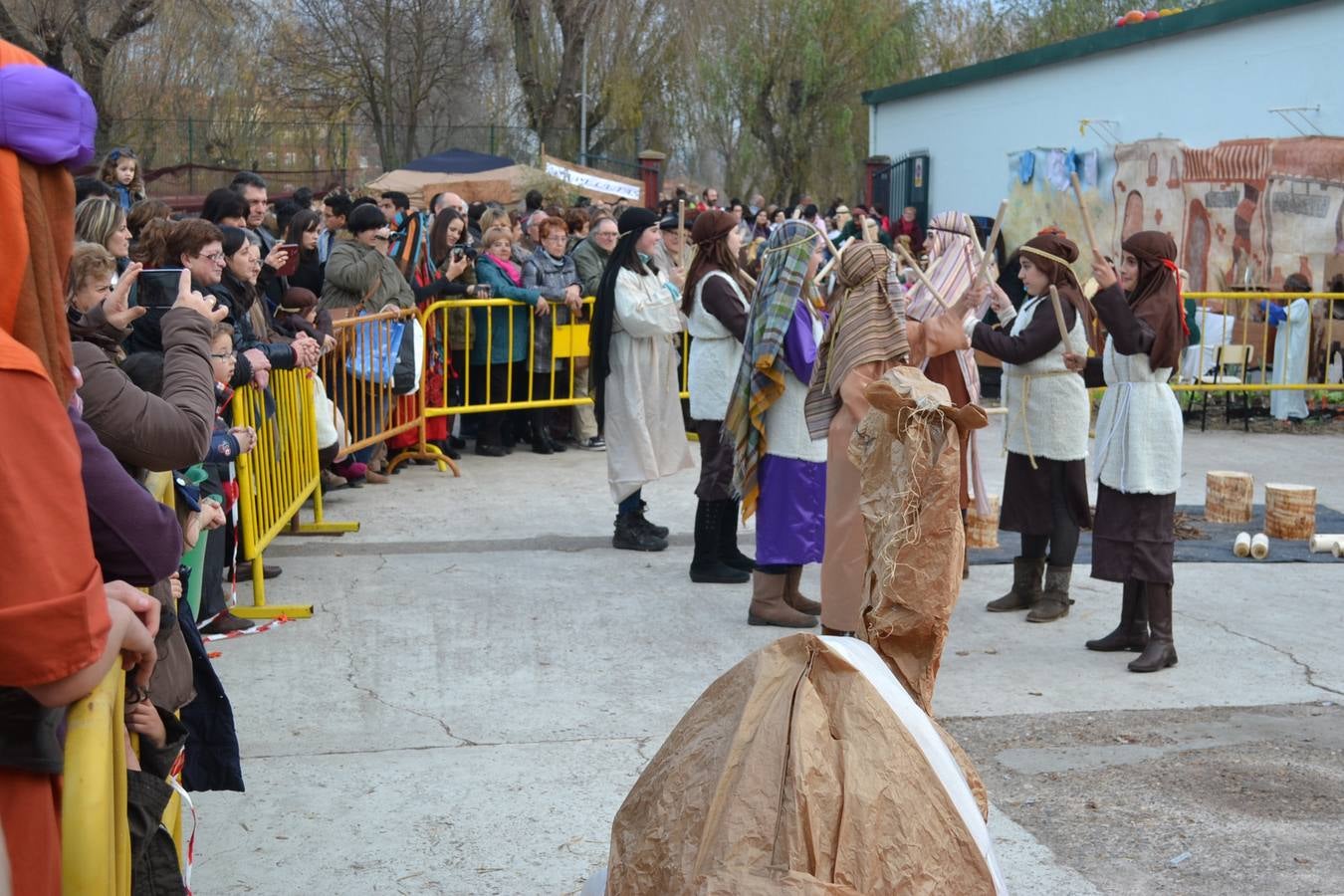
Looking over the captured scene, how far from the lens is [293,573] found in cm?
740

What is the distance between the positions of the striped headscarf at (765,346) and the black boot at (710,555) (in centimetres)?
58

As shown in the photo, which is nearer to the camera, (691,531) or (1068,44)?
(691,531)

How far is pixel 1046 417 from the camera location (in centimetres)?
674

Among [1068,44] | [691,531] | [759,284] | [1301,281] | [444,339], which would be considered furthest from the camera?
[1068,44]

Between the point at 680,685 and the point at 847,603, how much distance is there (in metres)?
0.86

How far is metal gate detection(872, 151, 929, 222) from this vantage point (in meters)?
24.1

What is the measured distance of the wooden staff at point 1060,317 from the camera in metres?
6.44

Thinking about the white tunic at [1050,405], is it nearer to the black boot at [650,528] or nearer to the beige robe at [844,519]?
the beige robe at [844,519]

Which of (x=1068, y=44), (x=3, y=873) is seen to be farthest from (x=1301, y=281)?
(x=3, y=873)

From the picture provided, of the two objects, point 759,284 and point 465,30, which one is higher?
point 465,30

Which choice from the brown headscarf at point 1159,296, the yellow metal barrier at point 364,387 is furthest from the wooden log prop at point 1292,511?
the yellow metal barrier at point 364,387

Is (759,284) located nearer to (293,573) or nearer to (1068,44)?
(293,573)

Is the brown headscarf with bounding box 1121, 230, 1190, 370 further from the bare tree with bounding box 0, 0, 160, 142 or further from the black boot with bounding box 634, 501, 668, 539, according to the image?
the bare tree with bounding box 0, 0, 160, 142

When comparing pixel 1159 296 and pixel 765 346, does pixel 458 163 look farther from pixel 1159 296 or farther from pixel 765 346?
pixel 1159 296
